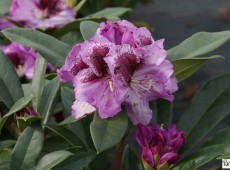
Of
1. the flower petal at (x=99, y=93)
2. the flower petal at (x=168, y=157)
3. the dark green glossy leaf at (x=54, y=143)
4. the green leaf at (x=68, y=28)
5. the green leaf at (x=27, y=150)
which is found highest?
the flower petal at (x=99, y=93)

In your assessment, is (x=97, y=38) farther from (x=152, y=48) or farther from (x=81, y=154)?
(x=81, y=154)

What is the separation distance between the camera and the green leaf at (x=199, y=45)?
3.69ft

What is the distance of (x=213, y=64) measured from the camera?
3.48 m

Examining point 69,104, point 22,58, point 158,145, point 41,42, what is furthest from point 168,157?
point 22,58

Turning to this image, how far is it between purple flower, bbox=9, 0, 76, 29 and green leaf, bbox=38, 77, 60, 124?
509mm

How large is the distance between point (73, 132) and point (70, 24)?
1.90ft

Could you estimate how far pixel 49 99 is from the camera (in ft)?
3.82

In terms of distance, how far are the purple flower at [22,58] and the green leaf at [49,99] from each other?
345mm

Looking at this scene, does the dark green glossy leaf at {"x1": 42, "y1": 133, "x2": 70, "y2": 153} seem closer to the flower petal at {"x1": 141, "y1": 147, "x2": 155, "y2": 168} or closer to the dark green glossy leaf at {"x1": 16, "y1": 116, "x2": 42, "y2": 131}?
the dark green glossy leaf at {"x1": 16, "y1": 116, "x2": 42, "y2": 131}

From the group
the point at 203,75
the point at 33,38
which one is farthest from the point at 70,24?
the point at 203,75

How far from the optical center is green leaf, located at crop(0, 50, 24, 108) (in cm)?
119

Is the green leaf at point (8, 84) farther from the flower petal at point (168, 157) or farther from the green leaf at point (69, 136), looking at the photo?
the flower petal at point (168, 157)

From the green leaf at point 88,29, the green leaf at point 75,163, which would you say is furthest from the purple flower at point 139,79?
the green leaf at point 88,29

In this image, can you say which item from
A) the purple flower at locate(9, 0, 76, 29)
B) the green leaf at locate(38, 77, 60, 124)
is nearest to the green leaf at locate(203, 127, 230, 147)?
the green leaf at locate(38, 77, 60, 124)
